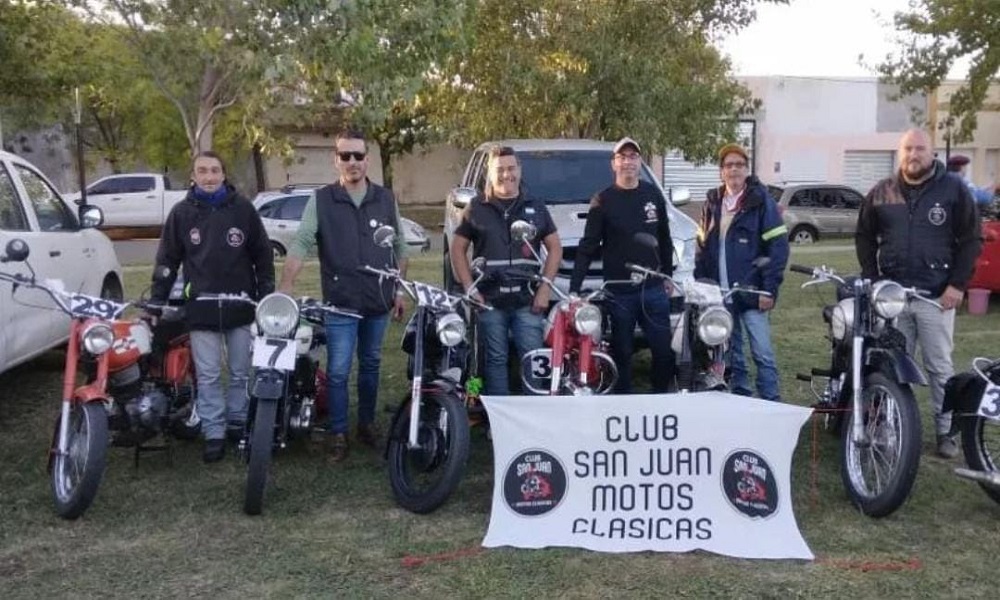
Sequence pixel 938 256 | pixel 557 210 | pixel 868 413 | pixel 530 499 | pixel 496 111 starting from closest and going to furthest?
pixel 530 499 → pixel 868 413 → pixel 938 256 → pixel 557 210 → pixel 496 111

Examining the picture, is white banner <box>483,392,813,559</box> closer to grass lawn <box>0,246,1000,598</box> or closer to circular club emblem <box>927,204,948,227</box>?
grass lawn <box>0,246,1000,598</box>

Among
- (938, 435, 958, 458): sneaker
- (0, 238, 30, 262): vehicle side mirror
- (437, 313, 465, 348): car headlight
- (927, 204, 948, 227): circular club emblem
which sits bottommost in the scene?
(938, 435, 958, 458): sneaker

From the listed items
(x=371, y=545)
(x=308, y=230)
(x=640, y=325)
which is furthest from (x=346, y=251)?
(x=640, y=325)

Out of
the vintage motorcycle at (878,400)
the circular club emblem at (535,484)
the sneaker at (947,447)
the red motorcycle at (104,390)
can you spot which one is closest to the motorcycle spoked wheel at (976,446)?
the vintage motorcycle at (878,400)

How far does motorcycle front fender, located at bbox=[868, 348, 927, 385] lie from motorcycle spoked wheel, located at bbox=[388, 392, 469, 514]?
7.04 ft

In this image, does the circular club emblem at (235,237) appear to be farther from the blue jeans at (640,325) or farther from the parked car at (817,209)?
the parked car at (817,209)

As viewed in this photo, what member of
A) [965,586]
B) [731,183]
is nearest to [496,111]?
[731,183]

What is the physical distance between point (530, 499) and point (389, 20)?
593cm

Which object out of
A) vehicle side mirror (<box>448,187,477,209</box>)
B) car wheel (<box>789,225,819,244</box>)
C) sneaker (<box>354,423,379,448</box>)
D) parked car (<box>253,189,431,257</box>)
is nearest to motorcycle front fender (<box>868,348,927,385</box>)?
sneaker (<box>354,423,379,448</box>)

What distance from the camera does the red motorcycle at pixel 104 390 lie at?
A: 5047mm

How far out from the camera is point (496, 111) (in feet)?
52.0

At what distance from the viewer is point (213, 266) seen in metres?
5.78

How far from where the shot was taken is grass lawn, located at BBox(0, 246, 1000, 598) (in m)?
4.31

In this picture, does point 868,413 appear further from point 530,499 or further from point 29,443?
point 29,443
